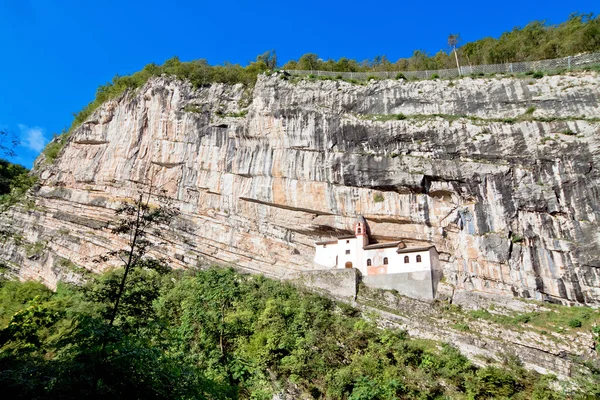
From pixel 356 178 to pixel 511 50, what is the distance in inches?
938

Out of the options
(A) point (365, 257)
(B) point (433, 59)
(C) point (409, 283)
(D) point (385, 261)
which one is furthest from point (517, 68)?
(C) point (409, 283)

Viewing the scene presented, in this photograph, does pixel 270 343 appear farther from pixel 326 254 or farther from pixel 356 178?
pixel 356 178

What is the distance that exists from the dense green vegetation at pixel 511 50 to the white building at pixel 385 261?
22086 millimetres

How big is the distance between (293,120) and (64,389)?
2846 centimetres

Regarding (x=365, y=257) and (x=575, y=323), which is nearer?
(x=575, y=323)

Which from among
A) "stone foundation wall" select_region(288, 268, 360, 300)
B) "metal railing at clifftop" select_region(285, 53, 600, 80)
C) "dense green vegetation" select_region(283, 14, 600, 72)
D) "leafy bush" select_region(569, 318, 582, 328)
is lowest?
"leafy bush" select_region(569, 318, 582, 328)

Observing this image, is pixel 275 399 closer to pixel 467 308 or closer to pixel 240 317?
pixel 240 317

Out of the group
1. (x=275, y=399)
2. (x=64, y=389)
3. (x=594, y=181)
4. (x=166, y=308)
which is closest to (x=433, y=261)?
(x=594, y=181)

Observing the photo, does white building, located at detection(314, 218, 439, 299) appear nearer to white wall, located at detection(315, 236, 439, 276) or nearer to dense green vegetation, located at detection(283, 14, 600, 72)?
white wall, located at detection(315, 236, 439, 276)

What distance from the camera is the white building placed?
29.2 metres

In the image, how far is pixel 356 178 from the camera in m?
32.5

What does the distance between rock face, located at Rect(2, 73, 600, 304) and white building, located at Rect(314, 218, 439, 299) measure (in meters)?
1.08

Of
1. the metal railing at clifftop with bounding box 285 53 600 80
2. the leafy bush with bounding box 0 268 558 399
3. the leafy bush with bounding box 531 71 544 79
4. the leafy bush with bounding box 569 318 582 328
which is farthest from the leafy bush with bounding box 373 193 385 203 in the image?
the leafy bush with bounding box 531 71 544 79

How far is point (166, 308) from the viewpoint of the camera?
26750 millimetres
